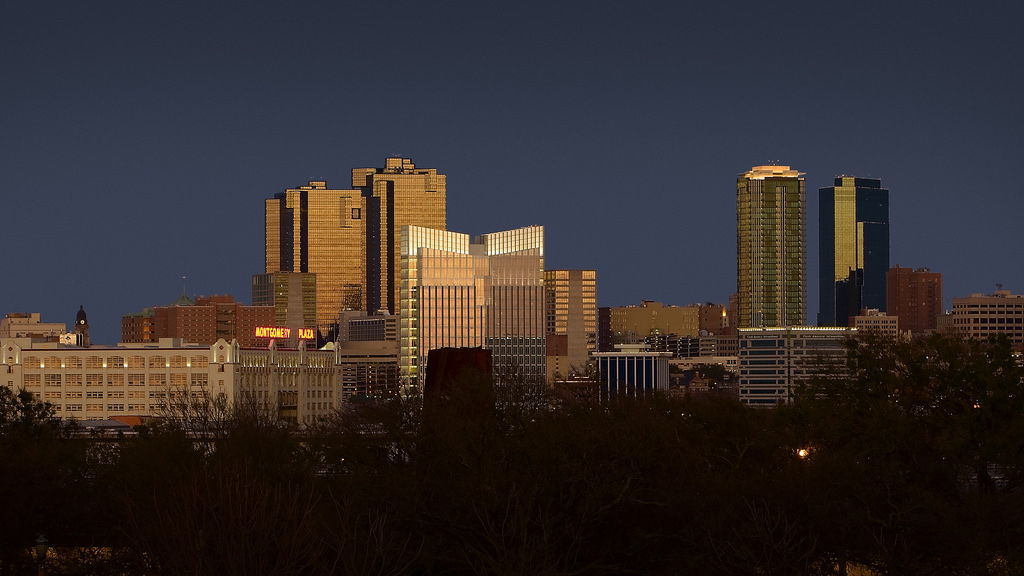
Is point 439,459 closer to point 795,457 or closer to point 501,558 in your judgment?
point 501,558

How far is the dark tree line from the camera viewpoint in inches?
1879

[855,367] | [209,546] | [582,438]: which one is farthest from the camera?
[855,367]

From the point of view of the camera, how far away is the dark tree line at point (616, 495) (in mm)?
47719

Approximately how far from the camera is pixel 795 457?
63406 mm

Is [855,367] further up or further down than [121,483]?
further up

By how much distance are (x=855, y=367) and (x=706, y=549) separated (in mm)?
11693

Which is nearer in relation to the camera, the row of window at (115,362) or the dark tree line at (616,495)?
the dark tree line at (616,495)

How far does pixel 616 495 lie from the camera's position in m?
51.3

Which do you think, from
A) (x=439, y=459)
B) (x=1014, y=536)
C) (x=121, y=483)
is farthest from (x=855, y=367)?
(x=121, y=483)

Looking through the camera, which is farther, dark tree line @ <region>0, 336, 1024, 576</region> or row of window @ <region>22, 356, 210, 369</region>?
row of window @ <region>22, 356, 210, 369</region>

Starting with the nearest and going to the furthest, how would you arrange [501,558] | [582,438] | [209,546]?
[209,546] → [501,558] → [582,438]

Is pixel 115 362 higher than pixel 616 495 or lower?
higher

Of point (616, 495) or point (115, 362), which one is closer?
point (616, 495)

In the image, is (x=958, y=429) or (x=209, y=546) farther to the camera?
(x=958, y=429)
